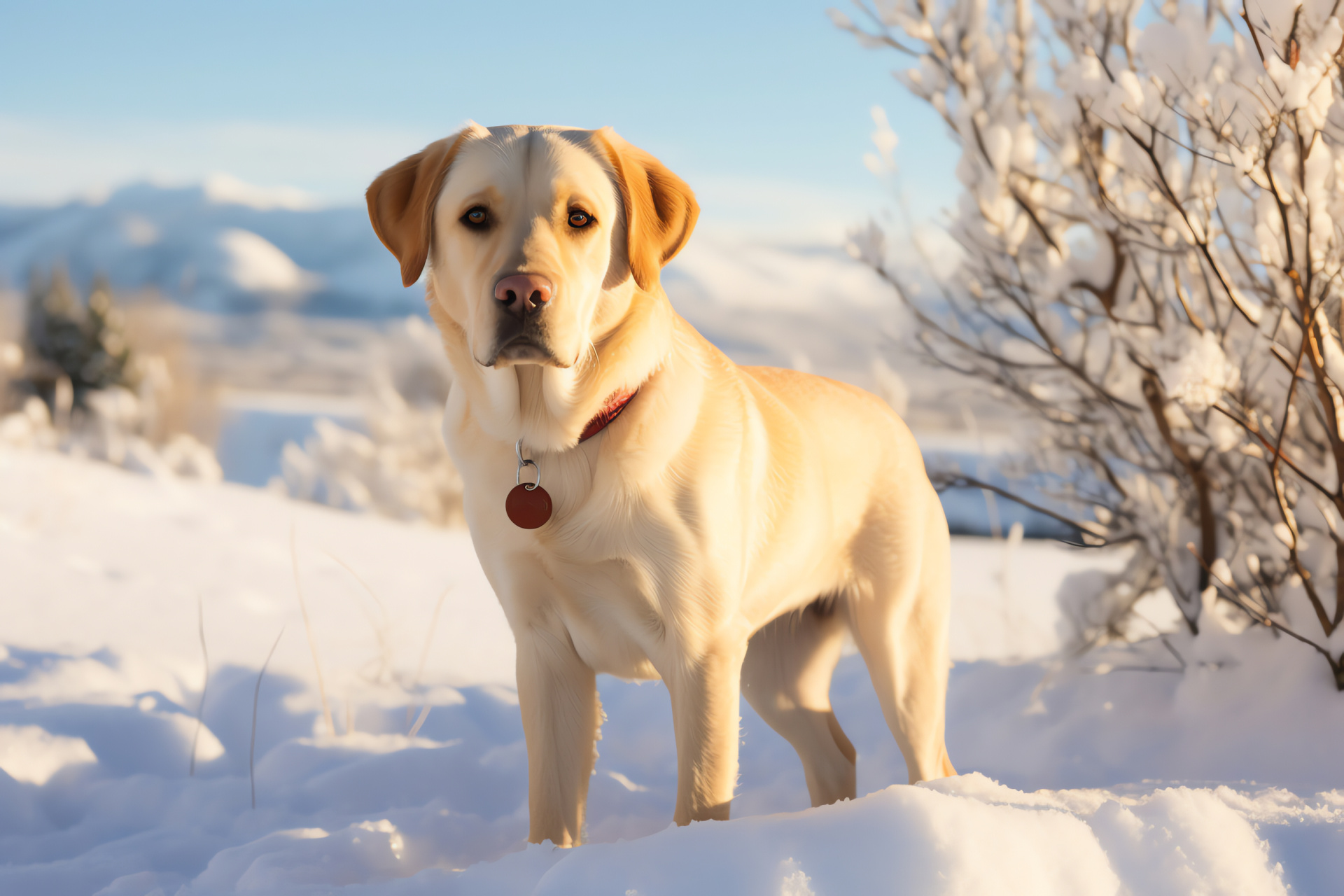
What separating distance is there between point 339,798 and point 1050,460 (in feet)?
9.40

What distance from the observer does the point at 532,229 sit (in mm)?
1758

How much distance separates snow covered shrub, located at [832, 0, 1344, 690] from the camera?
2408mm

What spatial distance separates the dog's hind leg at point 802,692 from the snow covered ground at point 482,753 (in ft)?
1.04

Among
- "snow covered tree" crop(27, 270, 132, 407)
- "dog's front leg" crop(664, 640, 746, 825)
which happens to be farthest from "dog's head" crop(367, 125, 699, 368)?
"snow covered tree" crop(27, 270, 132, 407)

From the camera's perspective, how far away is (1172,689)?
10.7 ft

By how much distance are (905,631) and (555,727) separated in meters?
0.95

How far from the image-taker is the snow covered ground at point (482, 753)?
5.21 ft

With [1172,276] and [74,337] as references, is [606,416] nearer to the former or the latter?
[1172,276]

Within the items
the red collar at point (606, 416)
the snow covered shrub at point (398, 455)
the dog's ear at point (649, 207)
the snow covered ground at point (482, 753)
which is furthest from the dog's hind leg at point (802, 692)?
the snow covered shrub at point (398, 455)

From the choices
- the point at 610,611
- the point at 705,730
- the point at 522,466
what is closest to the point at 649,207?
the point at 522,466

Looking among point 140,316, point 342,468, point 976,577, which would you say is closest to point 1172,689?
point 976,577

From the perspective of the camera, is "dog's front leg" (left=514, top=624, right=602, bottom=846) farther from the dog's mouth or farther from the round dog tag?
the dog's mouth

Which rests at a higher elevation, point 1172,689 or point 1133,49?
point 1133,49

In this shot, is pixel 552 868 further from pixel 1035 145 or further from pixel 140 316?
pixel 140 316
